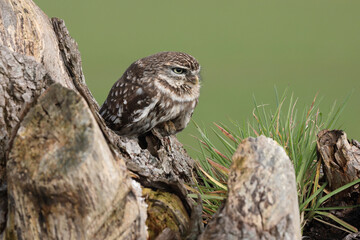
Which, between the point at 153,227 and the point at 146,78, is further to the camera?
the point at 146,78

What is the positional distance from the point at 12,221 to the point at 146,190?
25.5 inches

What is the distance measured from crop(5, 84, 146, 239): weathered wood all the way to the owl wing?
1.18 m

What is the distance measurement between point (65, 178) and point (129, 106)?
4.71ft

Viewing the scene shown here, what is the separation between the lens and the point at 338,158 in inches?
117

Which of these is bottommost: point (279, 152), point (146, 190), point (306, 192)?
point (306, 192)

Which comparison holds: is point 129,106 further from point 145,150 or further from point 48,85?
point 48,85

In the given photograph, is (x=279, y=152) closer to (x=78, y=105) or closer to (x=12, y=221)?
(x=78, y=105)

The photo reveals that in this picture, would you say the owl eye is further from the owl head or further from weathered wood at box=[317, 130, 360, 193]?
weathered wood at box=[317, 130, 360, 193]

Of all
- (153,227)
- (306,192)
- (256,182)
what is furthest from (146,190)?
(306,192)

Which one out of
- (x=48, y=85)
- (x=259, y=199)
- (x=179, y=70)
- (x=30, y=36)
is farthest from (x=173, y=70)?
(x=259, y=199)

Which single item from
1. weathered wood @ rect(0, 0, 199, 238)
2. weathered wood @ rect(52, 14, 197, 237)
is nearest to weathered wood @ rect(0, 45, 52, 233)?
weathered wood @ rect(0, 0, 199, 238)

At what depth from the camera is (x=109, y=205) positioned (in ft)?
6.54

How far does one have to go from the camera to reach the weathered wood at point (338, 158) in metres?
2.95

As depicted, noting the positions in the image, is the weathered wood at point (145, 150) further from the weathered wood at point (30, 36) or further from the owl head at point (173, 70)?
the owl head at point (173, 70)
